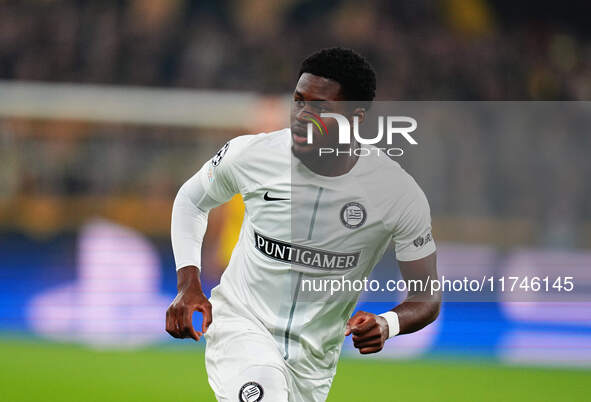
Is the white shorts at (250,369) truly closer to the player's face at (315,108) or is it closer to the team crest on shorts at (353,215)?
the team crest on shorts at (353,215)

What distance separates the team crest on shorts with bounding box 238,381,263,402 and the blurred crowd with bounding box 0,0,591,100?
8034 millimetres

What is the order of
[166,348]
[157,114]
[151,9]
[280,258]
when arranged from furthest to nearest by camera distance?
[151,9]
[157,114]
[166,348]
[280,258]

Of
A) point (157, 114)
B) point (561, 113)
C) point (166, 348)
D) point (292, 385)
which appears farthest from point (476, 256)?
point (292, 385)

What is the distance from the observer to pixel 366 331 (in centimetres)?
307

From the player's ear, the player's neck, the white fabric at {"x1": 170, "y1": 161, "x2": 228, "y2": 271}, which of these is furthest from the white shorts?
the player's ear

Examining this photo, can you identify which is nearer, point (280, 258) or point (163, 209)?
point (280, 258)

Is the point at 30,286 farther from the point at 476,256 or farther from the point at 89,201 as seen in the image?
the point at 476,256

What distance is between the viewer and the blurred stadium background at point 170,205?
761 cm

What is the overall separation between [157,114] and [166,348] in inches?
112

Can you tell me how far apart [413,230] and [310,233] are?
412 mm

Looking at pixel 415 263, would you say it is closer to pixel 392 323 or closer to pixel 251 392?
pixel 392 323

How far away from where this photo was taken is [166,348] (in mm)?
8375

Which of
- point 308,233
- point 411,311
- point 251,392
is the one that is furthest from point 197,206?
point 411,311

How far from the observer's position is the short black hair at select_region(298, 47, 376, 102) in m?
3.48
